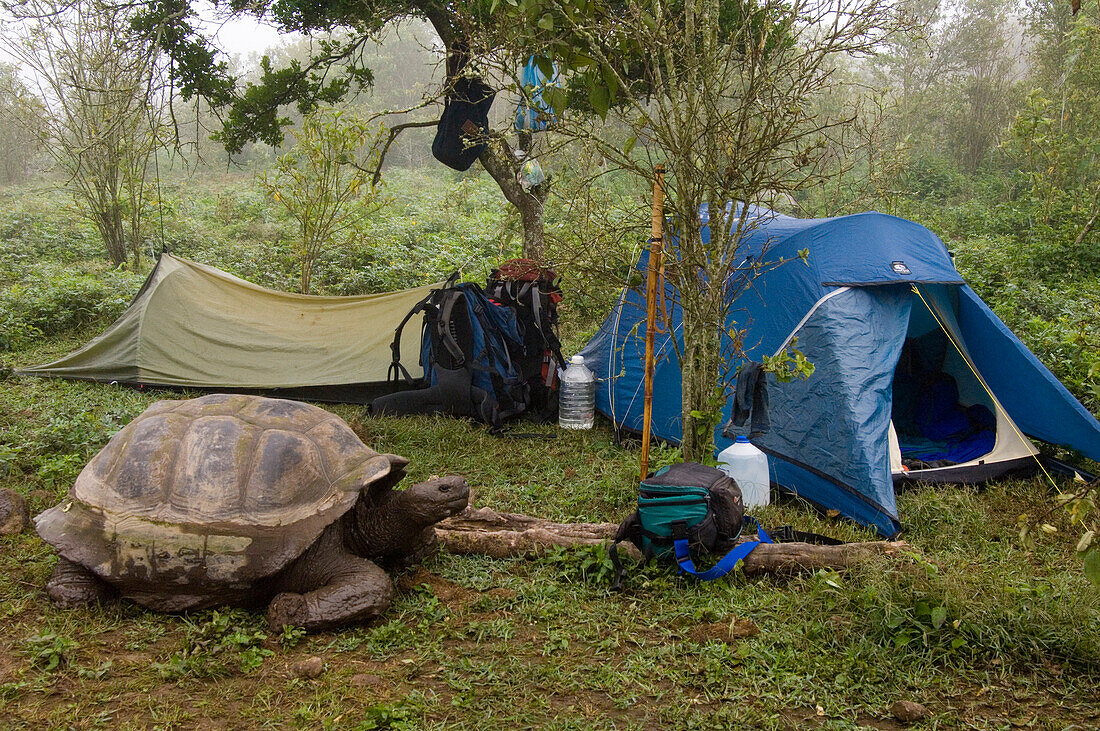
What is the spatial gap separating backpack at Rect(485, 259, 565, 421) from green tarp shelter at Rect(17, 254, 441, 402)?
967 mm

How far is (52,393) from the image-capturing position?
6039mm

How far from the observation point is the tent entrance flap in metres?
4.48

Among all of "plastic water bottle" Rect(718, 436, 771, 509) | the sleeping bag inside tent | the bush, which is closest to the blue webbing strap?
"plastic water bottle" Rect(718, 436, 771, 509)

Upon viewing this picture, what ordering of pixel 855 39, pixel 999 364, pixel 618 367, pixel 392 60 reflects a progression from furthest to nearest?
pixel 392 60 → pixel 618 367 → pixel 999 364 → pixel 855 39

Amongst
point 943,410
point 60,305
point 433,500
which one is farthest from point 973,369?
point 60,305

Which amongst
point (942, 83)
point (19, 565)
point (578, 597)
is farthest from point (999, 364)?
point (942, 83)

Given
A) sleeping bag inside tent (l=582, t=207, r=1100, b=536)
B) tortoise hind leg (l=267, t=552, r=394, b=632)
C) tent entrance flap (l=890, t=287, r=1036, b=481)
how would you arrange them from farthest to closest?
tent entrance flap (l=890, t=287, r=1036, b=481)
sleeping bag inside tent (l=582, t=207, r=1100, b=536)
tortoise hind leg (l=267, t=552, r=394, b=632)

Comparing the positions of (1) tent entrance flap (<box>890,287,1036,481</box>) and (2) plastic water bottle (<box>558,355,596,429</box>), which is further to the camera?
(2) plastic water bottle (<box>558,355,596,429</box>)

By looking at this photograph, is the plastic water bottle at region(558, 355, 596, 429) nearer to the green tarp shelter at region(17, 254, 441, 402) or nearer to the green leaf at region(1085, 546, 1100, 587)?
the green tarp shelter at region(17, 254, 441, 402)

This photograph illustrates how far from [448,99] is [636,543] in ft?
14.0

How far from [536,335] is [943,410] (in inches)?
112

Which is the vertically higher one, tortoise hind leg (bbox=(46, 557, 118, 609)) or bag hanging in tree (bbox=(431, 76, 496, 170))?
bag hanging in tree (bbox=(431, 76, 496, 170))

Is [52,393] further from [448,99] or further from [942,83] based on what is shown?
[942,83]

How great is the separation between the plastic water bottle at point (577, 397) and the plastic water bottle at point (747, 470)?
175 centimetres
